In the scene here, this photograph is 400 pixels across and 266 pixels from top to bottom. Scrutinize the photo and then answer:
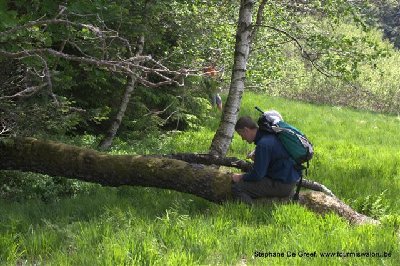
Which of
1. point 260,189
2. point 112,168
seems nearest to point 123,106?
point 112,168

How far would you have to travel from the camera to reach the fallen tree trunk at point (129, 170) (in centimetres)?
650

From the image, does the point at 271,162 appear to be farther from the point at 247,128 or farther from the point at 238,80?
the point at 238,80

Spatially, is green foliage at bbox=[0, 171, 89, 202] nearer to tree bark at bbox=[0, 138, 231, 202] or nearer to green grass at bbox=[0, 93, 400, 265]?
green grass at bbox=[0, 93, 400, 265]

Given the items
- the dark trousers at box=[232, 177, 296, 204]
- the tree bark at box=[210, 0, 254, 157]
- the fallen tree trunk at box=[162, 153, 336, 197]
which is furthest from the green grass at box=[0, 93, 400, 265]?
the tree bark at box=[210, 0, 254, 157]

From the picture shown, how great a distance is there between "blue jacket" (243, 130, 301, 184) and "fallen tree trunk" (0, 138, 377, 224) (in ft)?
Answer: 1.55

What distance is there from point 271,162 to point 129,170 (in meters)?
2.27

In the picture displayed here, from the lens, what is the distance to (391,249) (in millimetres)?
4609

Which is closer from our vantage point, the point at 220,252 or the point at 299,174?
the point at 220,252

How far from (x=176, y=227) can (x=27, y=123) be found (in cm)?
370

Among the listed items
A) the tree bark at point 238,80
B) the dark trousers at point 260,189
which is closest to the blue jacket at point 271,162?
the dark trousers at point 260,189

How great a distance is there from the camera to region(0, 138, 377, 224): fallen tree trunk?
Result: 6.50 m

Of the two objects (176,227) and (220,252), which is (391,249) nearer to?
(220,252)

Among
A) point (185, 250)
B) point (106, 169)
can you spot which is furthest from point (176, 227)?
point (106, 169)

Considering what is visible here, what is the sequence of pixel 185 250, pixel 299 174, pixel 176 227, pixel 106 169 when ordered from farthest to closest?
pixel 106 169, pixel 299 174, pixel 176 227, pixel 185 250
